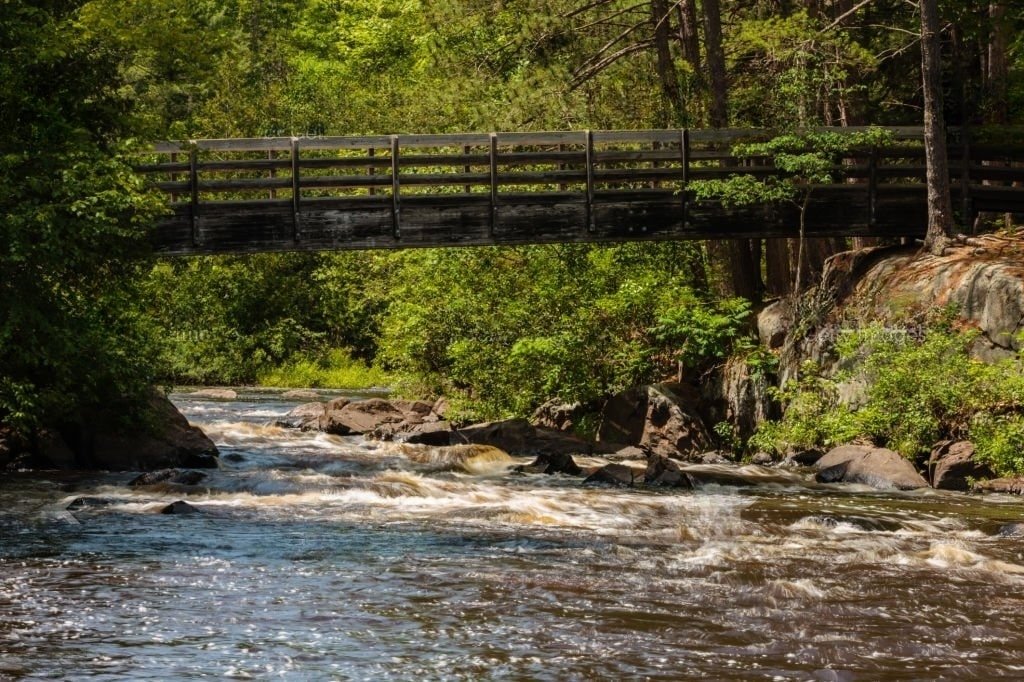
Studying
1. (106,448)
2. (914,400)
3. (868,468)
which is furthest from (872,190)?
(106,448)

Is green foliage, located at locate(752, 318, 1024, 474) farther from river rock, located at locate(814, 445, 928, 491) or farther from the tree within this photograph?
the tree

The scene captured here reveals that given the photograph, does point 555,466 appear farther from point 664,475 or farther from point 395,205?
point 395,205

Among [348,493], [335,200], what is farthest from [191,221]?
[348,493]

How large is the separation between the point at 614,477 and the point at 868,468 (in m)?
3.40

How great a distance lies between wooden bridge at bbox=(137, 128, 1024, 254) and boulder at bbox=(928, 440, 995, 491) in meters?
5.93

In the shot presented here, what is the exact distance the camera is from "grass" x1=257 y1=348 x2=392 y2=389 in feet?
132

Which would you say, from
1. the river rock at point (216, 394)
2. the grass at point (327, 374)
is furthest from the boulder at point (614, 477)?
the grass at point (327, 374)

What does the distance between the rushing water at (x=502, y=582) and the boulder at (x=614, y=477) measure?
1.86ft

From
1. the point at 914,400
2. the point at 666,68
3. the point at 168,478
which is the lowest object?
the point at 168,478

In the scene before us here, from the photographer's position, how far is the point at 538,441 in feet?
75.4

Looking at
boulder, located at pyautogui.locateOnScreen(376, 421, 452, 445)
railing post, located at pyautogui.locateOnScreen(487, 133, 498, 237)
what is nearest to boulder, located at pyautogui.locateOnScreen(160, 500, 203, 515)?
boulder, located at pyautogui.locateOnScreen(376, 421, 452, 445)

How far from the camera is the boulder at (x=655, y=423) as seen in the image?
22.2 m

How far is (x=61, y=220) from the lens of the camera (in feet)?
55.1

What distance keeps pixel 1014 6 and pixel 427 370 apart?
12756mm
